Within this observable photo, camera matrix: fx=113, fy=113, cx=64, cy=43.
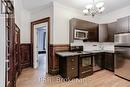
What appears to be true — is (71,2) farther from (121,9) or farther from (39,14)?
(121,9)

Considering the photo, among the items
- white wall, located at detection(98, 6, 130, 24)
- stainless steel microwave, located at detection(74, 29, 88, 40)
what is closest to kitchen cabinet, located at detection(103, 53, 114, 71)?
stainless steel microwave, located at detection(74, 29, 88, 40)

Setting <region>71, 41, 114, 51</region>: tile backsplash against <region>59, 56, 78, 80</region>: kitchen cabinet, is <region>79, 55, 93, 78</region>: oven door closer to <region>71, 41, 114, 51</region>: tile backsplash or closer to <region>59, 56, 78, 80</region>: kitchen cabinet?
<region>59, 56, 78, 80</region>: kitchen cabinet

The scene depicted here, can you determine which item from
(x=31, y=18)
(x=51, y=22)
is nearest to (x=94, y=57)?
(x=51, y=22)

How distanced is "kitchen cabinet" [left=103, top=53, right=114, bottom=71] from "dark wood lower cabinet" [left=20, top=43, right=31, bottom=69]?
130 inches

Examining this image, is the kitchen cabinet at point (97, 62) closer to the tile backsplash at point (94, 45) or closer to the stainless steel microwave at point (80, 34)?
the tile backsplash at point (94, 45)

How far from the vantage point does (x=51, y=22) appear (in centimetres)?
418

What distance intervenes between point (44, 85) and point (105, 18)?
411cm

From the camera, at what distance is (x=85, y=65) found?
3928 millimetres

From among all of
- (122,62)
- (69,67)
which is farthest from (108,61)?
(69,67)

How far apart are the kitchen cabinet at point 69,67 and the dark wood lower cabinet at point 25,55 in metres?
2.01

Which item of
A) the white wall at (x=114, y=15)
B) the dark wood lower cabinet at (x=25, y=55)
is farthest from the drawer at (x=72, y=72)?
the white wall at (x=114, y=15)

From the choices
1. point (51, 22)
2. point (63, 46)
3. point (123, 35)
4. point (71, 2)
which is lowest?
point (63, 46)

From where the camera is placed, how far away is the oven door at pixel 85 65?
376cm

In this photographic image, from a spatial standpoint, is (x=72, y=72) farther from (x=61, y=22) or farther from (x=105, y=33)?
(x=105, y=33)
